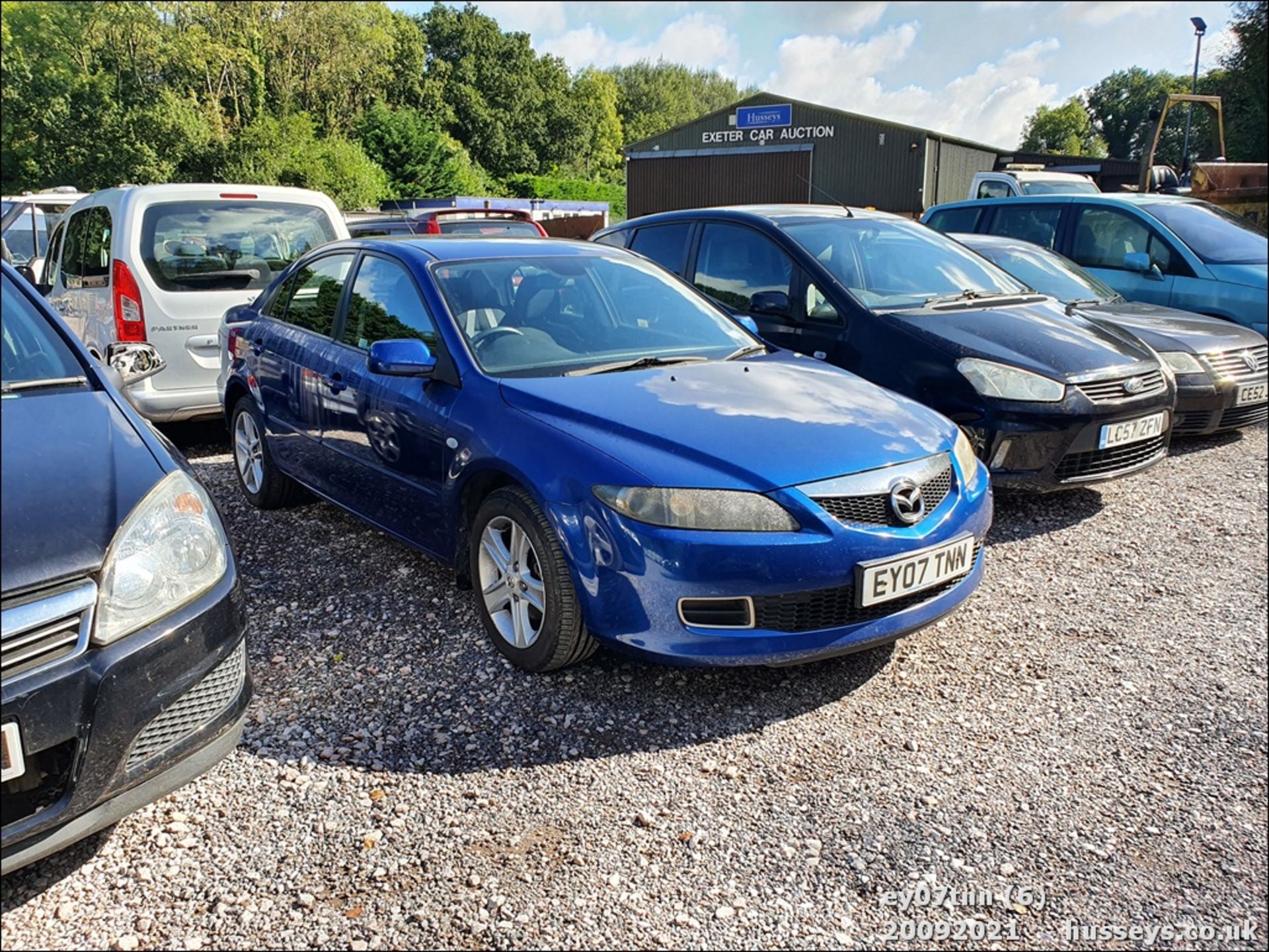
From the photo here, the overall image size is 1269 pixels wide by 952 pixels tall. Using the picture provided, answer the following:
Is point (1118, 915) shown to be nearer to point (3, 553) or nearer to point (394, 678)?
point (394, 678)

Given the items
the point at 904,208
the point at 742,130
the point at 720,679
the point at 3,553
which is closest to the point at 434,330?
the point at 720,679

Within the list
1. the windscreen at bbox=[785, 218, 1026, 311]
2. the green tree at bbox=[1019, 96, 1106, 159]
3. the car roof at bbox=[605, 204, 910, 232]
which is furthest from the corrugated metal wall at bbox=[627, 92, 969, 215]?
the windscreen at bbox=[785, 218, 1026, 311]

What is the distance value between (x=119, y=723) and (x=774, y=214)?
16.4 ft

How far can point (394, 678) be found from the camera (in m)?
3.35

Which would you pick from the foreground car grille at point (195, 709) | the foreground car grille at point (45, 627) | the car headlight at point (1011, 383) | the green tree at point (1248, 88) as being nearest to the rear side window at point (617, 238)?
the car headlight at point (1011, 383)

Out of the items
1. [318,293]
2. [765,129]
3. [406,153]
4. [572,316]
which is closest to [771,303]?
[572,316]

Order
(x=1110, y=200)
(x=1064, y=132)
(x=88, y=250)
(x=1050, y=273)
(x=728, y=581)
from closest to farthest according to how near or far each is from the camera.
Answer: (x=728, y=581) < (x=88, y=250) < (x=1050, y=273) < (x=1110, y=200) < (x=1064, y=132)

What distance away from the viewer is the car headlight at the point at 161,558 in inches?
83.6

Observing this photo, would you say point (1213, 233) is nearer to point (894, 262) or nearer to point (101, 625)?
point (894, 262)

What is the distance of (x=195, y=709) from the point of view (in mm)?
2301

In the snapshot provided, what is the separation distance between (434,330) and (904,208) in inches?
1397

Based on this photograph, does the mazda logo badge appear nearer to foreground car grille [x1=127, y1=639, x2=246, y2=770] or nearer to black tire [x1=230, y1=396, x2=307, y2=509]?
foreground car grille [x1=127, y1=639, x2=246, y2=770]

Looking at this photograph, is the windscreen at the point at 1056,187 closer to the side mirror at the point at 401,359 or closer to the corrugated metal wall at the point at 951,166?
the side mirror at the point at 401,359

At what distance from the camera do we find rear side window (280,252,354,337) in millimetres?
4680
